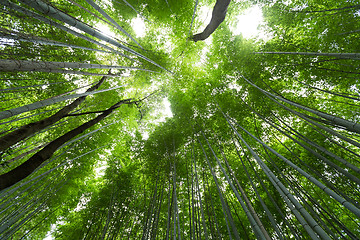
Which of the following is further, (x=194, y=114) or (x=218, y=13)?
(x=194, y=114)

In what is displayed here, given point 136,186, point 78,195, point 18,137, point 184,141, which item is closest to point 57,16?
point 18,137

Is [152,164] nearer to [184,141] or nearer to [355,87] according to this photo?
[184,141]

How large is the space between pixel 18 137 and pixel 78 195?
13.5ft

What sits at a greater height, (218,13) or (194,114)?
(218,13)

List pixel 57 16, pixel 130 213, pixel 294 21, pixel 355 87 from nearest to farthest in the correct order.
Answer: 1. pixel 57 16
2. pixel 294 21
3. pixel 355 87
4. pixel 130 213

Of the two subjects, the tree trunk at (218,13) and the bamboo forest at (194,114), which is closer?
the tree trunk at (218,13)

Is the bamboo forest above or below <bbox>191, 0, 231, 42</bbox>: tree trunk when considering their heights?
below

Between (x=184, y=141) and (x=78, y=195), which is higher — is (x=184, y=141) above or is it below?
above

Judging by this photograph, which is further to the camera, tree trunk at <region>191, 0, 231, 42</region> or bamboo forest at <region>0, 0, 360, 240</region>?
bamboo forest at <region>0, 0, 360, 240</region>

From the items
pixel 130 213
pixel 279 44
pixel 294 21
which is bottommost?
pixel 130 213

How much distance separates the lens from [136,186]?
486 cm

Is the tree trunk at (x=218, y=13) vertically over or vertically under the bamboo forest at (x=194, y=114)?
over

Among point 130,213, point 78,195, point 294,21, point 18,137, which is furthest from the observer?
point 78,195

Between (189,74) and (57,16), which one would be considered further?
(189,74)
